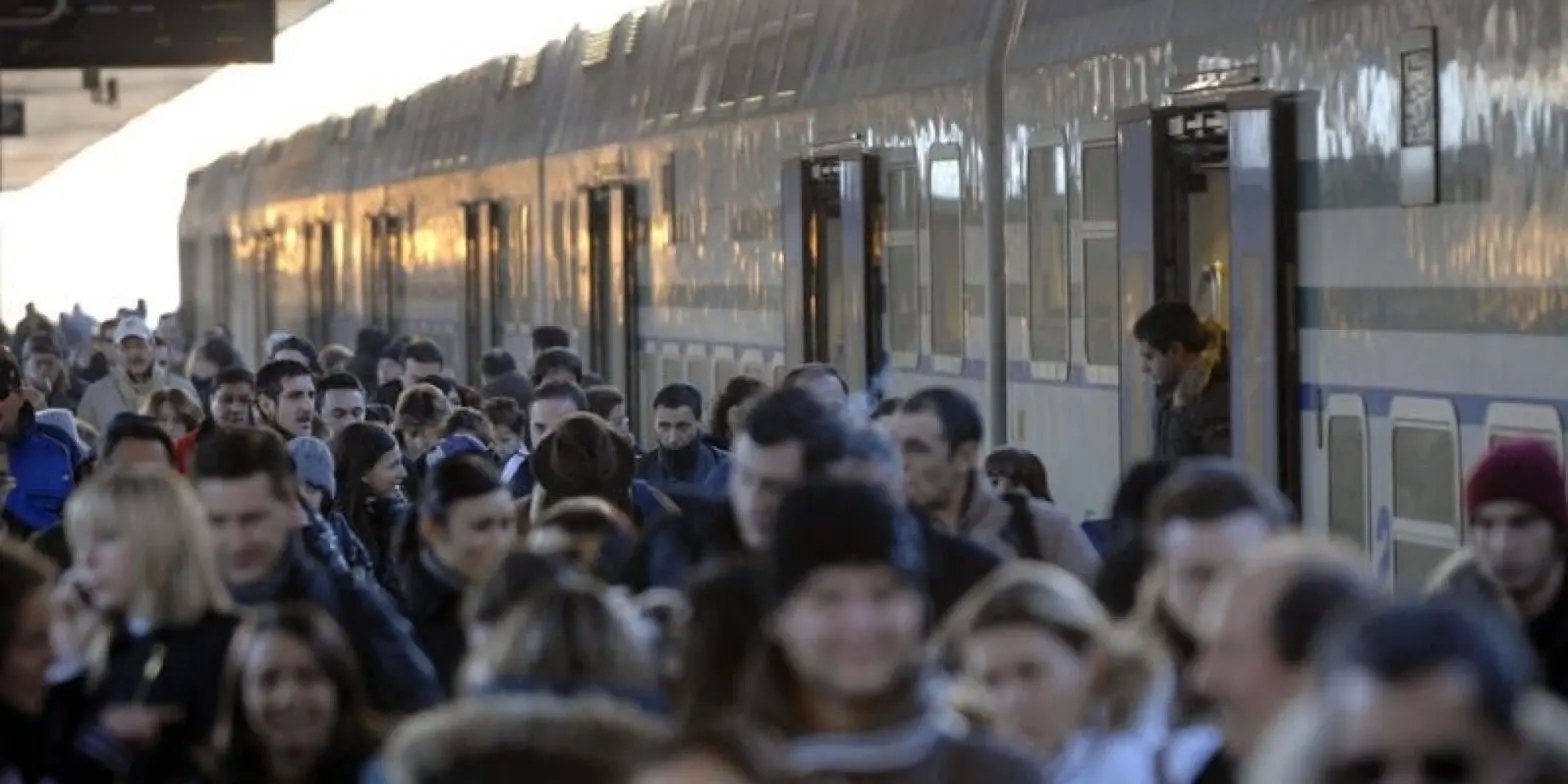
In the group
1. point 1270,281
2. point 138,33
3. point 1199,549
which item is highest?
point 138,33

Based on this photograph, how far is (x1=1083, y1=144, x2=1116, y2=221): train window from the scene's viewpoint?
14062mm

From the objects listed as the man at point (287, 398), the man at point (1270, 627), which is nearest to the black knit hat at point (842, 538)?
the man at point (1270, 627)

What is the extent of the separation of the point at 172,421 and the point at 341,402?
2.34ft

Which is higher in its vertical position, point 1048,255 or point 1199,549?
point 1048,255

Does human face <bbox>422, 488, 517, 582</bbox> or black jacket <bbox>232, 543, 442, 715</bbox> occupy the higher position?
human face <bbox>422, 488, 517, 582</bbox>

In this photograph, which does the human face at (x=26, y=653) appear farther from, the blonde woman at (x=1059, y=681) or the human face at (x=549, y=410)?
the human face at (x=549, y=410)

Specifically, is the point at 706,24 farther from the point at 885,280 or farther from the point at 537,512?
the point at 537,512

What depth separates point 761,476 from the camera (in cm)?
721

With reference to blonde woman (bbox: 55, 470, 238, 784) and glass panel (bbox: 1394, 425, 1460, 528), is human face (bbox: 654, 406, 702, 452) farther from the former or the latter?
blonde woman (bbox: 55, 470, 238, 784)

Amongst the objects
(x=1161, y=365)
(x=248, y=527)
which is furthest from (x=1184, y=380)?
(x=248, y=527)

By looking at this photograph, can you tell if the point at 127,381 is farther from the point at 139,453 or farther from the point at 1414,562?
the point at 1414,562

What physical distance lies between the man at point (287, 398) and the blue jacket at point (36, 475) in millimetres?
869

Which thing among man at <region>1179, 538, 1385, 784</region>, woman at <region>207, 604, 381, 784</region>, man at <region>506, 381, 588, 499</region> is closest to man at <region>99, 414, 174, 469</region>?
man at <region>506, 381, 588, 499</region>

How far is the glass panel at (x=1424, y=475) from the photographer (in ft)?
35.1
